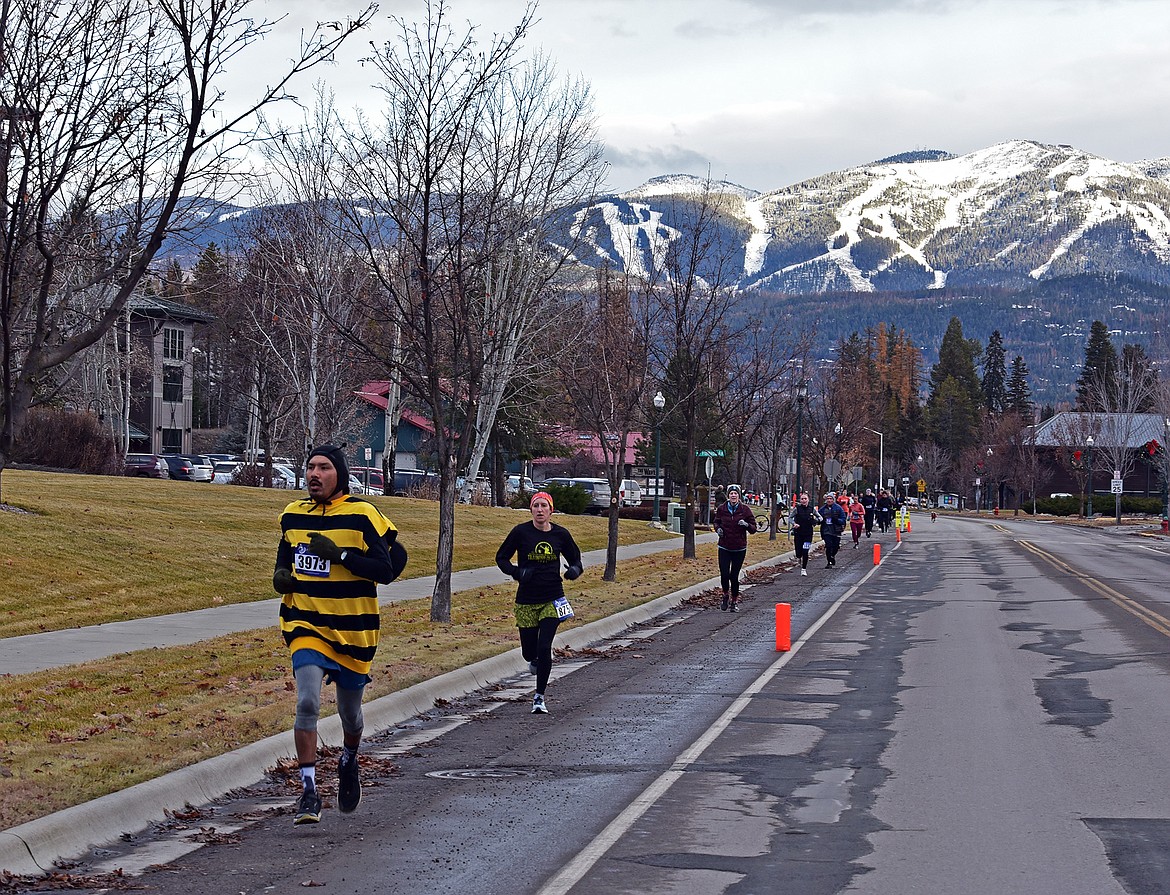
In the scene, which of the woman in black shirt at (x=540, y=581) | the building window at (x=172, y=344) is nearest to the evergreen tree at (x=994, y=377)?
the building window at (x=172, y=344)

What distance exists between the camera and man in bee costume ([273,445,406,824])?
7891 millimetres

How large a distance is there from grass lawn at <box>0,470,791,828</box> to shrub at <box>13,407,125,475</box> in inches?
301

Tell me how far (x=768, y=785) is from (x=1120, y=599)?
1876 cm

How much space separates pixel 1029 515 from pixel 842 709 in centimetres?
10276

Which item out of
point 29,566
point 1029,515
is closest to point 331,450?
point 29,566

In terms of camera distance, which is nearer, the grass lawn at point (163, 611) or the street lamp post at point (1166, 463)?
the grass lawn at point (163, 611)

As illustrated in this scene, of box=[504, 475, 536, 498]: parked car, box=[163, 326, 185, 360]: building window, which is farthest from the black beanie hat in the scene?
box=[163, 326, 185, 360]: building window

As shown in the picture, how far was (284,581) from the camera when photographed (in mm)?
7895

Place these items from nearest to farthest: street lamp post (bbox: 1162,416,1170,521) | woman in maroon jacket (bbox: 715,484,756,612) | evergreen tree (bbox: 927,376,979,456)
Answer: woman in maroon jacket (bbox: 715,484,756,612)
street lamp post (bbox: 1162,416,1170,521)
evergreen tree (bbox: 927,376,979,456)

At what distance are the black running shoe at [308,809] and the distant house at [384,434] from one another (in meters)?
69.7

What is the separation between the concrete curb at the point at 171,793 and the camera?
23.8ft

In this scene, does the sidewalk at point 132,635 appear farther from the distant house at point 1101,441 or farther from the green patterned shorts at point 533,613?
the distant house at point 1101,441

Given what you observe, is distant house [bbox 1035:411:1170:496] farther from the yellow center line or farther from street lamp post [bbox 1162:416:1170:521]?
the yellow center line

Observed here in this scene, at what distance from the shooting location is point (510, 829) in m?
8.09
